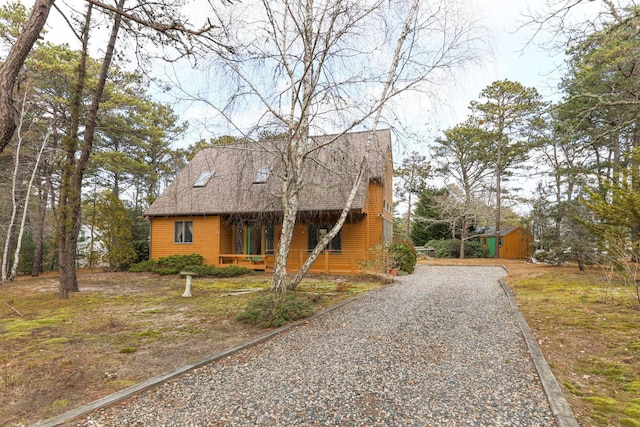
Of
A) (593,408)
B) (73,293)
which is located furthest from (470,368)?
(73,293)

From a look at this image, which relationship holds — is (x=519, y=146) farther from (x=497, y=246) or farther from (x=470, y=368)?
(x=470, y=368)

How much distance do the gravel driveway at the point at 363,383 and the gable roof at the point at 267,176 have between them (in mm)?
3407

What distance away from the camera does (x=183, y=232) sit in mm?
16250

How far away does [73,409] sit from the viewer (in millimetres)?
2982

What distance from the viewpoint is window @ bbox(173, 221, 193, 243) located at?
1619 cm

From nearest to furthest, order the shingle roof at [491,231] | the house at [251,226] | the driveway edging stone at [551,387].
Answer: the driveway edging stone at [551,387]
the house at [251,226]
the shingle roof at [491,231]

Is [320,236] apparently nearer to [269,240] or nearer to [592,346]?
[269,240]

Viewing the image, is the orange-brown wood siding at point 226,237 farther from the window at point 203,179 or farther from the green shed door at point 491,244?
the green shed door at point 491,244

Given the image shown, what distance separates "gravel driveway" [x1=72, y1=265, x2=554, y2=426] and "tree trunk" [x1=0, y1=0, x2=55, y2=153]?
306 centimetres

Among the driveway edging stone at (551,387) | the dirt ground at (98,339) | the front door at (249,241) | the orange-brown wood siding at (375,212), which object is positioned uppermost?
the orange-brown wood siding at (375,212)

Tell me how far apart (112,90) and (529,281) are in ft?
73.1

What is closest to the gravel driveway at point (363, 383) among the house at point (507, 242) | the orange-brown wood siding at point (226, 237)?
the orange-brown wood siding at point (226, 237)

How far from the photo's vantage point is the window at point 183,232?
1619 cm

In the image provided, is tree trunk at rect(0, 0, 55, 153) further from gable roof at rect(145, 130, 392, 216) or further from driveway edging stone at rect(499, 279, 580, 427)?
driveway edging stone at rect(499, 279, 580, 427)
